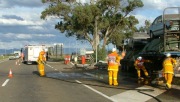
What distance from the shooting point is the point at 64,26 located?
59000mm

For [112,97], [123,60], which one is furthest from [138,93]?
[123,60]

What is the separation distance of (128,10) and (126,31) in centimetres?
485

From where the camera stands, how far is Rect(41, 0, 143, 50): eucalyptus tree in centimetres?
5550

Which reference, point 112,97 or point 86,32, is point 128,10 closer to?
point 86,32

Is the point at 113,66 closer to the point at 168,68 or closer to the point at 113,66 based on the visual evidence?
the point at 113,66

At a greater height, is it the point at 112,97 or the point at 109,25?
the point at 109,25

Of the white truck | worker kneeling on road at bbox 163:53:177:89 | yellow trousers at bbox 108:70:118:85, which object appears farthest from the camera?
the white truck

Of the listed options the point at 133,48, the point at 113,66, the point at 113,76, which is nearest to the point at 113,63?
the point at 113,66

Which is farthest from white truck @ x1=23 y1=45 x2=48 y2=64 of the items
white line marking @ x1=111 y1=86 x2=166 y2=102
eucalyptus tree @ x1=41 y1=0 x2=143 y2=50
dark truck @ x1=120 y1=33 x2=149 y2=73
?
white line marking @ x1=111 y1=86 x2=166 y2=102

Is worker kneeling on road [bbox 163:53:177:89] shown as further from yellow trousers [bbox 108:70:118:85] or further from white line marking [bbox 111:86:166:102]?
yellow trousers [bbox 108:70:118:85]

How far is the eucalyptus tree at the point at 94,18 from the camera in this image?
5550cm

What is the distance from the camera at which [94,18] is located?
186ft

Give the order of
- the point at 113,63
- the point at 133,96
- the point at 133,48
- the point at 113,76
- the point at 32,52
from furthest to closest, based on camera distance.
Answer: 1. the point at 32,52
2. the point at 133,48
3. the point at 113,76
4. the point at 113,63
5. the point at 133,96

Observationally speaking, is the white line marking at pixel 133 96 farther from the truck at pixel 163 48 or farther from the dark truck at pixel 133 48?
the dark truck at pixel 133 48
